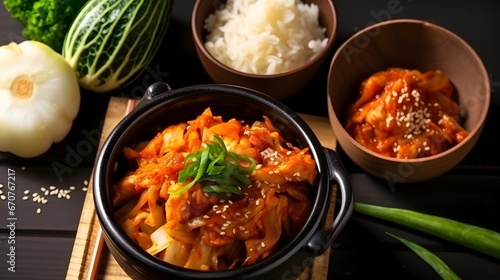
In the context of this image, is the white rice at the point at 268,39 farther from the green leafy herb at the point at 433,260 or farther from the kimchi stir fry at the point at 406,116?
the green leafy herb at the point at 433,260

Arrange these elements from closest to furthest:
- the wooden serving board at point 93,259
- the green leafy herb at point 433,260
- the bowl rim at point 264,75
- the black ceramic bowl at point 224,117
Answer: the black ceramic bowl at point 224,117, the wooden serving board at point 93,259, the green leafy herb at point 433,260, the bowl rim at point 264,75

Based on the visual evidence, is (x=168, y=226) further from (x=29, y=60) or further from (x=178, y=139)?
(x=29, y=60)

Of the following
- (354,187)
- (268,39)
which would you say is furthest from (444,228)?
(268,39)

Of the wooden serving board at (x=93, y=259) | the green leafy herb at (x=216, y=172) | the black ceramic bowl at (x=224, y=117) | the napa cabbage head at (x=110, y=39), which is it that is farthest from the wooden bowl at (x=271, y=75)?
the green leafy herb at (x=216, y=172)

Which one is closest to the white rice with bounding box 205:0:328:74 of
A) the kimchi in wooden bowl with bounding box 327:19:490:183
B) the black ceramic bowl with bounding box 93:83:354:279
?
the kimchi in wooden bowl with bounding box 327:19:490:183

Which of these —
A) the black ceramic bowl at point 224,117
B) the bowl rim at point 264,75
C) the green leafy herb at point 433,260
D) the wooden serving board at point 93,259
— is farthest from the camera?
the bowl rim at point 264,75

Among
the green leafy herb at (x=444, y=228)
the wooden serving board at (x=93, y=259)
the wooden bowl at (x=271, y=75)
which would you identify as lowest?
the wooden serving board at (x=93, y=259)
